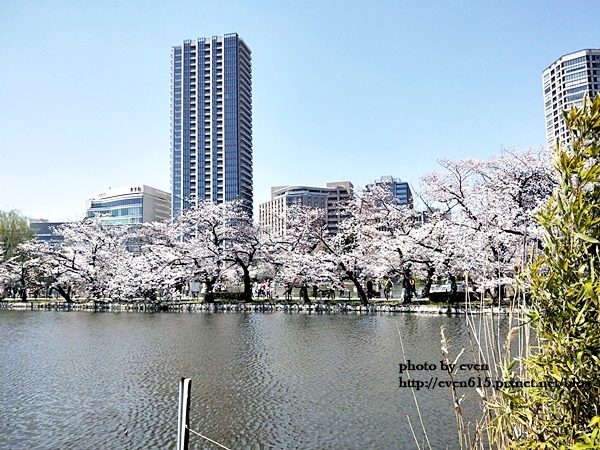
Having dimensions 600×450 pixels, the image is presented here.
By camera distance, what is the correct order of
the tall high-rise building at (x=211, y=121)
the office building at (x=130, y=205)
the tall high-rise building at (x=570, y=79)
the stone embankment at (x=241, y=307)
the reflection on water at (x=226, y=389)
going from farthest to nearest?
the tall high-rise building at (x=211, y=121), the office building at (x=130, y=205), the tall high-rise building at (x=570, y=79), the stone embankment at (x=241, y=307), the reflection on water at (x=226, y=389)

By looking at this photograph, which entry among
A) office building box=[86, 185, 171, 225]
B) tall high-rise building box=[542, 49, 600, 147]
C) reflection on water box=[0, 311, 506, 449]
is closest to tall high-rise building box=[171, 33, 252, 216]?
office building box=[86, 185, 171, 225]

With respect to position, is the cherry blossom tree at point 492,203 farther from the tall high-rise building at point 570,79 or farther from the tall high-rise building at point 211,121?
the tall high-rise building at point 211,121

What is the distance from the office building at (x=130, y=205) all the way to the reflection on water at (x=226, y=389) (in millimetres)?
59795

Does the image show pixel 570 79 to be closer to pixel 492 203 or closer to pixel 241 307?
pixel 492 203

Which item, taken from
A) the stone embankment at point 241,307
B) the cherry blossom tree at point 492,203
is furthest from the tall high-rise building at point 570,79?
the stone embankment at point 241,307

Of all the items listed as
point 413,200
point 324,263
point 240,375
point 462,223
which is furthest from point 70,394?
point 413,200

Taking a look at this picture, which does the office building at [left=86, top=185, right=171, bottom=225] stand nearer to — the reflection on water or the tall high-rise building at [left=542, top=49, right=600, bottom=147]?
the tall high-rise building at [left=542, top=49, right=600, bottom=147]

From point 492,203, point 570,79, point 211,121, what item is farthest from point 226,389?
point 211,121

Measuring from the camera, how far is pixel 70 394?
24.6 ft

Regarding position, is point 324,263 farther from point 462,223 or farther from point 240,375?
point 240,375

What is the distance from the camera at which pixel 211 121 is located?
8119 centimetres

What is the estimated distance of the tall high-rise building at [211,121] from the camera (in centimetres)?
7975

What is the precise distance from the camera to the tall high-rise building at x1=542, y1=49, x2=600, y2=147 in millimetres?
59906

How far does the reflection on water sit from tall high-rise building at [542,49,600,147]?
55.7m
